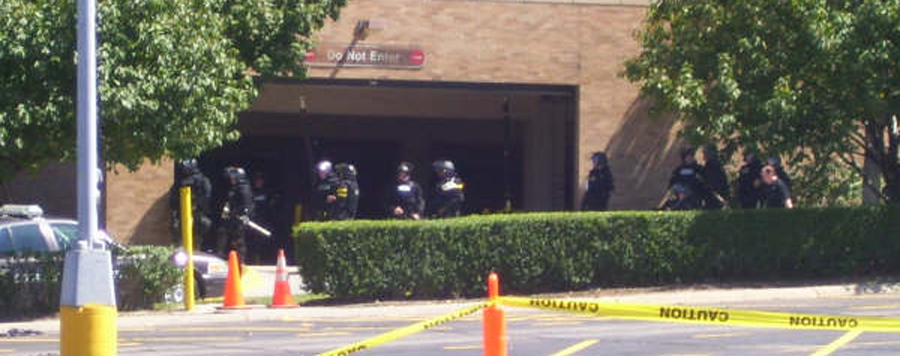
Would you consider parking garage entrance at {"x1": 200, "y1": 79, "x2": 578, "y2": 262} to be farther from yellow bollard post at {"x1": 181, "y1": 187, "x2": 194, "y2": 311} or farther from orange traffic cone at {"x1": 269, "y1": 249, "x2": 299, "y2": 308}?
yellow bollard post at {"x1": 181, "y1": 187, "x2": 194, "y2": 311}

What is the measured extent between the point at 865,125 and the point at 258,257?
40.1ft

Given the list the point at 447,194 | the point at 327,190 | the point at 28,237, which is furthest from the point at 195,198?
the point at 28,237

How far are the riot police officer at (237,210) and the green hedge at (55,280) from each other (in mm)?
3878

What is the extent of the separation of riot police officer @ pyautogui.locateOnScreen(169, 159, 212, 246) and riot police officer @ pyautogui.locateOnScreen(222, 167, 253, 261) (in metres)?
0.46

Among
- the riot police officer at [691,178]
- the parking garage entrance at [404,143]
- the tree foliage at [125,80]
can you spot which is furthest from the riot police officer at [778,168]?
the tree foliage at [125,80]

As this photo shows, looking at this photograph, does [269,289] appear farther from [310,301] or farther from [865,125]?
[865,125]

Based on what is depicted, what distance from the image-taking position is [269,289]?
75.3ft

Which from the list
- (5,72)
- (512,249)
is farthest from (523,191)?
(5,72)

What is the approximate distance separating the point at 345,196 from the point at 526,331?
Answer: 293 inches

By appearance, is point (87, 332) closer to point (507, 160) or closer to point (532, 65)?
point (532, 65)

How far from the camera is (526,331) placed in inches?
596

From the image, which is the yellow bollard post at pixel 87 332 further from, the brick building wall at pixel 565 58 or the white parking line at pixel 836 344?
the brick building wall at pixel 565 58

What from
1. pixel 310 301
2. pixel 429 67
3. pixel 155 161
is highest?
pixel 429 67

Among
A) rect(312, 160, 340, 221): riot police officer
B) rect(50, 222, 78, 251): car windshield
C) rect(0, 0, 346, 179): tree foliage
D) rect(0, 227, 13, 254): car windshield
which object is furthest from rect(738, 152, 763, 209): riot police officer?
rect(0, 227, 13, 254): car windshield
